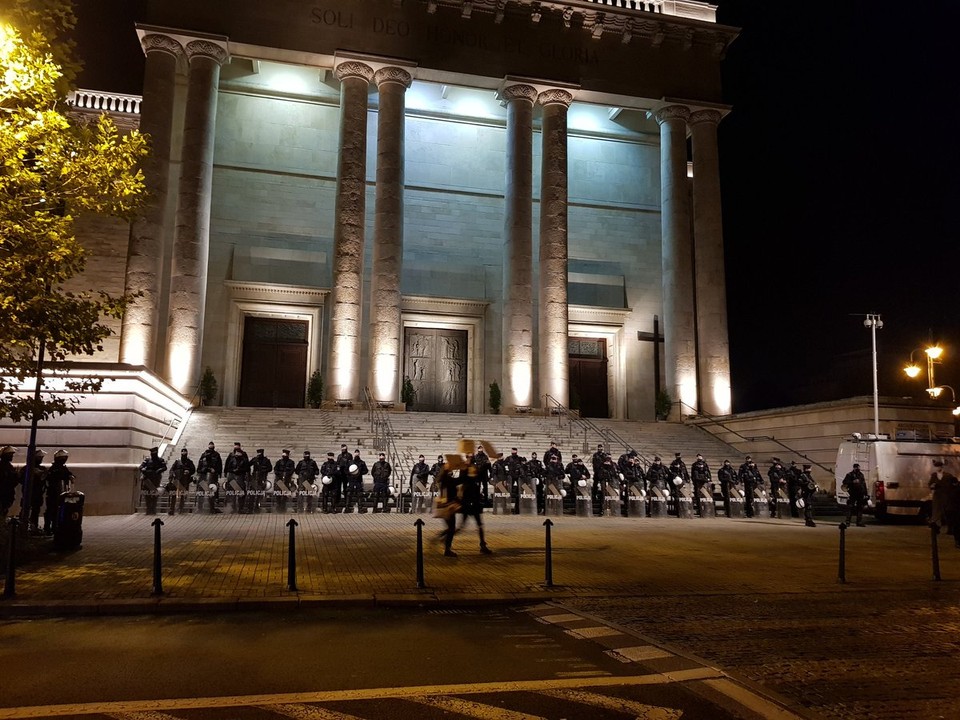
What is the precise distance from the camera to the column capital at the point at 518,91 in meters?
35.4

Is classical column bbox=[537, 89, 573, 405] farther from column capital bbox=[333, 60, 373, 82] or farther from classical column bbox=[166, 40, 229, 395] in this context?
classical column bbox=[166, 40, 229, 395]

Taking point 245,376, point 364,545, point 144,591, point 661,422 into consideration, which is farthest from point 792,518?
point 245,376

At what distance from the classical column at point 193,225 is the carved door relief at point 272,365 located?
209 inches

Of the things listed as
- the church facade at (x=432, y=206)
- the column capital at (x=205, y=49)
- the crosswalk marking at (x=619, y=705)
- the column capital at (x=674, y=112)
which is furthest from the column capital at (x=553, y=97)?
the crosswalk marking at (x=619, y=705)

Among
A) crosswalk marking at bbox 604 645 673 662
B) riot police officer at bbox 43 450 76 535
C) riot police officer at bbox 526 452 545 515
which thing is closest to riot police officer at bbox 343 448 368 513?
riot police officer at bbox 526 452 545 515

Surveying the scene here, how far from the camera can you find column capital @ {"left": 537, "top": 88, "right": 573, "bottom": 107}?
118 ft

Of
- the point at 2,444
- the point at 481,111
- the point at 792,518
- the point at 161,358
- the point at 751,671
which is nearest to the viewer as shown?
the point at 751,671

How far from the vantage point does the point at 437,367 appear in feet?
128

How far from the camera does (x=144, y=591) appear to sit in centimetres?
909

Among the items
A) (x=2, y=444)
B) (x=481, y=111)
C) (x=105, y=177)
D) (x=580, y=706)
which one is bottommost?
(x=580, y=706)

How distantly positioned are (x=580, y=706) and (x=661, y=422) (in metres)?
29.1

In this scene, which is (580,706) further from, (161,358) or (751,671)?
(161,358)

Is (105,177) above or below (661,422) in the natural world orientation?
above

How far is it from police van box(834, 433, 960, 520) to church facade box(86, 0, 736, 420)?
47.9 feet
